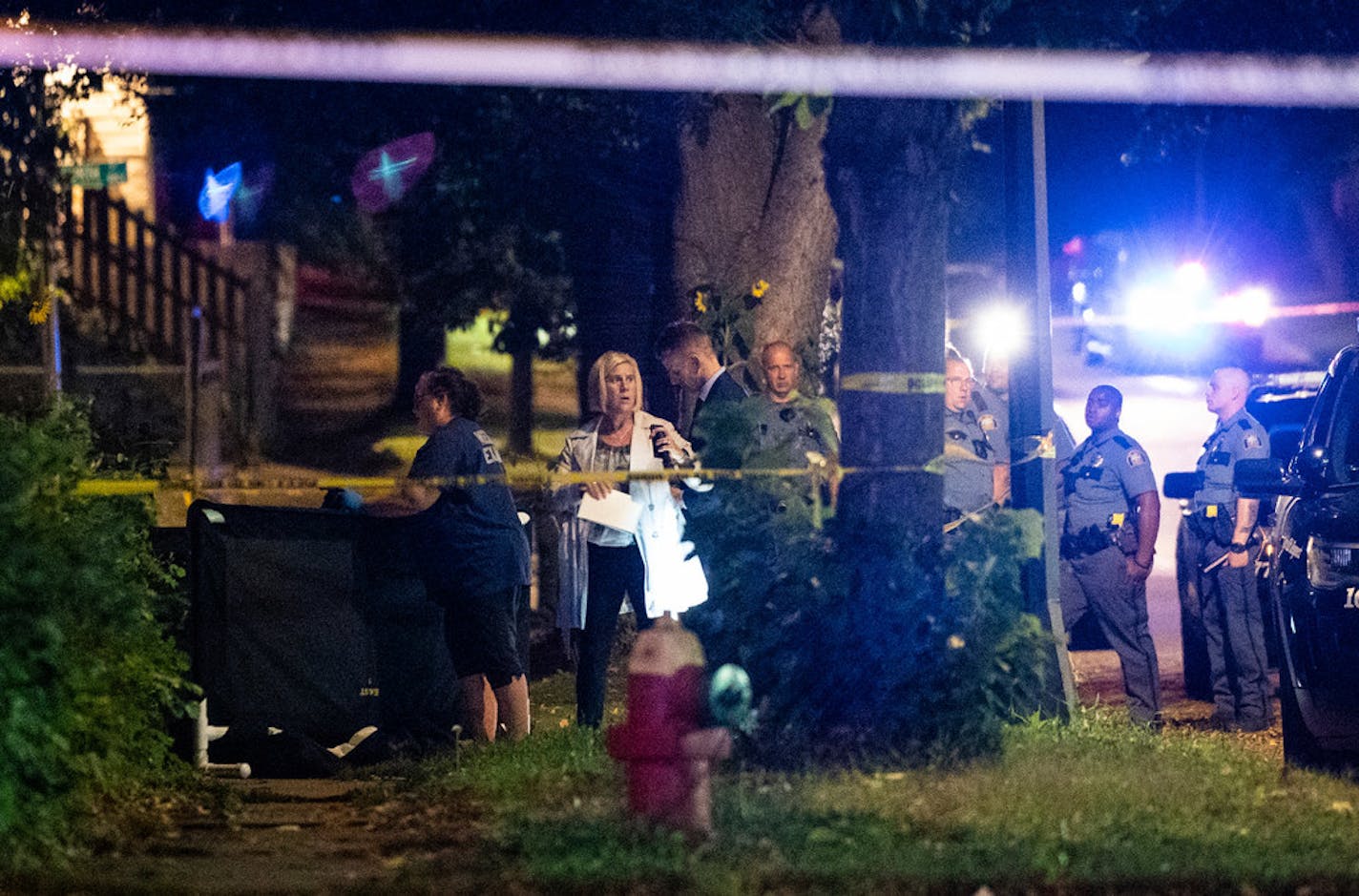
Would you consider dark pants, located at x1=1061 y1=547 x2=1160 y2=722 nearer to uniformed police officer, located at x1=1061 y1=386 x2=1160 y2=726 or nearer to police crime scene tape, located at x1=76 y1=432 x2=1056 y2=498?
uniformed police officer, located at x1=1061 y1=386 x2=1160 y2=726

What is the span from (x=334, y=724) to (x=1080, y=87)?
6171 millimetres

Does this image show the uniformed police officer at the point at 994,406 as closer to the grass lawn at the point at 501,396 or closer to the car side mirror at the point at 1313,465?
the car side mirror at the point at 1313,465


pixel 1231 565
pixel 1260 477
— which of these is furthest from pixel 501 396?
pixel 1260 477

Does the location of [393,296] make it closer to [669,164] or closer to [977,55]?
[669,164]

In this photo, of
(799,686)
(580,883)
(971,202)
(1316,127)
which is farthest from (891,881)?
(971,202)

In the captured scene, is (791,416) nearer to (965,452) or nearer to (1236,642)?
(965,452)

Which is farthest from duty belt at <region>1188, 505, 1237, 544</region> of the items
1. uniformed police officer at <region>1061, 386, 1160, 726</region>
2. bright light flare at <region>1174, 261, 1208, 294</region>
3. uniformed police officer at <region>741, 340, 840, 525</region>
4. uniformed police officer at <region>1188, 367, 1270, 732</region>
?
bright light flare at <region>1174, 261, 1208, 294</region>

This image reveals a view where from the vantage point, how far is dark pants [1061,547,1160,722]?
1051cm


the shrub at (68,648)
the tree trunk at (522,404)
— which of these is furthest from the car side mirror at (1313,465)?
the tree trunk at (522,404)

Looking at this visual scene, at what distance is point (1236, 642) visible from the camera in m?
11.0

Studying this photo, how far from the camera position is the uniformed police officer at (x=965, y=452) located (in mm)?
10453

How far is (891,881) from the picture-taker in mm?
5965

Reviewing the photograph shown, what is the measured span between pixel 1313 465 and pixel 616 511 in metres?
3.16

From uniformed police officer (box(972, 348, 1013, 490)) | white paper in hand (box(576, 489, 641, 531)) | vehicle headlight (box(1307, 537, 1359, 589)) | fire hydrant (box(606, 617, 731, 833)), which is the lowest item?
fire hydrant (box(606, 617, 731, 833))
